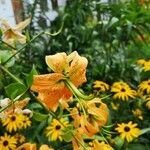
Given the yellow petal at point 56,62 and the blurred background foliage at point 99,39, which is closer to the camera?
the yellow petal at point 56,62

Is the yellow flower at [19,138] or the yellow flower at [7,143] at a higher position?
the yellow flower at [7,143]

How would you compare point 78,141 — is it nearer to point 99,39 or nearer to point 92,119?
point 92,119

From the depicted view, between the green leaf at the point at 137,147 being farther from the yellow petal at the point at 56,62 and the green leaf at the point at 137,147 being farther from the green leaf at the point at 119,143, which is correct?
the yellow petal at the point at 56,62

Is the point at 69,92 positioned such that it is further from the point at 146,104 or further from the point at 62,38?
the point at 62,38

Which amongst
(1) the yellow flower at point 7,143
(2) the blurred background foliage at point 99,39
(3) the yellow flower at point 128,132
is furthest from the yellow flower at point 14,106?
(2) the blurred background foliage at point 99,39

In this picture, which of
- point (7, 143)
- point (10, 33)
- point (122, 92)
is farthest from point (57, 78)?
point (122, 92)

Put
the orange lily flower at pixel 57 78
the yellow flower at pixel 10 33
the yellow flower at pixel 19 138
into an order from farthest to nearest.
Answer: the yellow flower at pixel 19 138
the yellow flower at pixel 10 33
the orange lily flower at pixel 57 78
